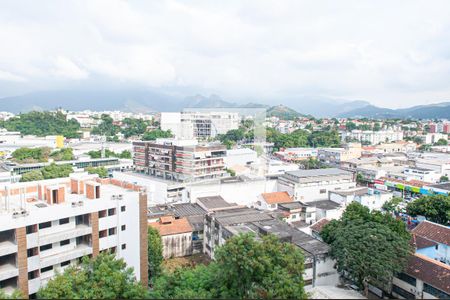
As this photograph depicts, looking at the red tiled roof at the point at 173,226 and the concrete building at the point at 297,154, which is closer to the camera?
the red tiled roof at the point at 173,226

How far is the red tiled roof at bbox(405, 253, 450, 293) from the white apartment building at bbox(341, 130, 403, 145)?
57612 millimetres

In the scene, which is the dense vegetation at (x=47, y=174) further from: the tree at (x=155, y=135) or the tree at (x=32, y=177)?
the tree at (x=155, y=135)

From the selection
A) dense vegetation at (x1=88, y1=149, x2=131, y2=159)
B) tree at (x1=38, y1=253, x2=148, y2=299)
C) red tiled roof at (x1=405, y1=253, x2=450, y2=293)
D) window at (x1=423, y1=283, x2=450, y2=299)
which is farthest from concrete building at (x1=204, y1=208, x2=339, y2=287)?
dense vegetation at (x1=88, y1=149, x2=131, y2=159)

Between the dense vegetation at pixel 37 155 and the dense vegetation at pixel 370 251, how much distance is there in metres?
33.4

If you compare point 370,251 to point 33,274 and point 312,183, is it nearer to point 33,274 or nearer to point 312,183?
point 33,274

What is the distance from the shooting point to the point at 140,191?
1376cm

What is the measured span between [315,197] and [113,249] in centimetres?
1661

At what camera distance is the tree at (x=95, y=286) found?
848 cm

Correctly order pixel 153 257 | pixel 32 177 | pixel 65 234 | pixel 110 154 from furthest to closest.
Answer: pixel 110 154, pixel 32 177, pixel 153 257, pixel 65 234

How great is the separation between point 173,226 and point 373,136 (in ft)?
194

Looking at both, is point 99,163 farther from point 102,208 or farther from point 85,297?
point 85,297

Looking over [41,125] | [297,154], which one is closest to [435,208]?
[297,154]

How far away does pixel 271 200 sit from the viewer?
75.8ft

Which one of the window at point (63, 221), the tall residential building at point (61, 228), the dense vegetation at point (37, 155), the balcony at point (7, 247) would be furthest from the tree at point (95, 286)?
the dense vegetation at point (37, 155)
